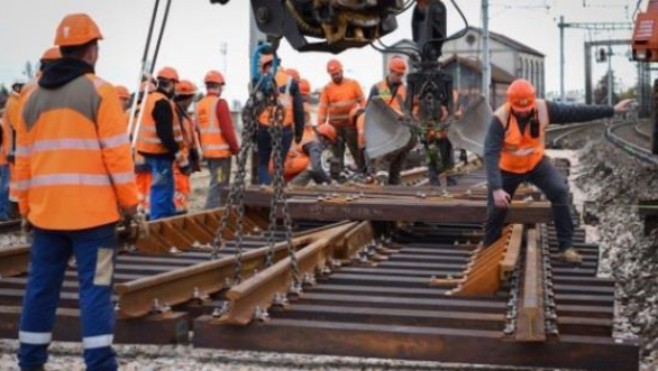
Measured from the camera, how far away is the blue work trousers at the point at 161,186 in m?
11.8

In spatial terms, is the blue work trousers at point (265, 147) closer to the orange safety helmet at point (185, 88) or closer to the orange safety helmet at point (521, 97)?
the orange safety helmet at point (185, 88)

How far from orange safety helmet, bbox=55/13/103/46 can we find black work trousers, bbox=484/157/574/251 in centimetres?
423

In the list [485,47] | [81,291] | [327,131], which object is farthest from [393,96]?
[485,47]

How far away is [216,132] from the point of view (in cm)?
1298

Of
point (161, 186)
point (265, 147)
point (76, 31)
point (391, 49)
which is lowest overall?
point (161, 186)

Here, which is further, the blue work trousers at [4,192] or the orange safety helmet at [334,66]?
the orange safety helmet at [334,66]

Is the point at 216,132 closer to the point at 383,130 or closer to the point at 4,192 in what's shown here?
the point at 383,130

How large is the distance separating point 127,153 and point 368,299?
2045mm

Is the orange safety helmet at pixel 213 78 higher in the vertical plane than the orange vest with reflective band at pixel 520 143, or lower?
higher

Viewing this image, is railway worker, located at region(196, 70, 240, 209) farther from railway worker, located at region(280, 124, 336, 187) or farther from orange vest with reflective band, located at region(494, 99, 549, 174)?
orange vest with reflective band, located at region(494, 99, 549, 174)

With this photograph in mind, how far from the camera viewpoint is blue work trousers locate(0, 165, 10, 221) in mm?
14289

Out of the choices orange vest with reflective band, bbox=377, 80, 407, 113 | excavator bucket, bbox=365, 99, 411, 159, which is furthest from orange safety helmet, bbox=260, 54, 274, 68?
orange vest with reflective band, bbox=377, 80, 407, 113

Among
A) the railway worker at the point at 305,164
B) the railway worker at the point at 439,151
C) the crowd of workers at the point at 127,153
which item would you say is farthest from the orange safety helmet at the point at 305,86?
the railway worker at the point at 439,151

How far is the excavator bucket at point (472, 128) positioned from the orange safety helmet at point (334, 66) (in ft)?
13.7
